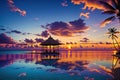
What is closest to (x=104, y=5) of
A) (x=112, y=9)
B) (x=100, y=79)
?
(x=112, y=9)

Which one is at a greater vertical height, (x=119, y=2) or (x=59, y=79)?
(x=119, y=2)

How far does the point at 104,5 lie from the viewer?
2067 cm

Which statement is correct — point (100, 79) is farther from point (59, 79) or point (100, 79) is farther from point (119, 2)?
point (119, 2)

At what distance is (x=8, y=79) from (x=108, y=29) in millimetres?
28090

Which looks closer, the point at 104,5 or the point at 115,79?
the point at 115,79

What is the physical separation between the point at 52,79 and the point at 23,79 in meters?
1.52

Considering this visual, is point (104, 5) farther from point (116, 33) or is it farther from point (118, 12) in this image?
point (116, 33)

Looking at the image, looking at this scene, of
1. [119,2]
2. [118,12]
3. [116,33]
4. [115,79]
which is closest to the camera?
[115,79]

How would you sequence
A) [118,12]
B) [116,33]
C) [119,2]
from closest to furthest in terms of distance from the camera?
[119,2] → [118,12] → [116,33]

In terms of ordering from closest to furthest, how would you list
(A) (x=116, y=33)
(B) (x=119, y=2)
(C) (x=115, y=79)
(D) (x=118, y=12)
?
(C) (x=115, y=79), (B) (x=119, y=2), (D) (x=118, y=12), (A) (x=116, y=33)

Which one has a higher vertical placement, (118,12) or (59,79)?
(118,12)

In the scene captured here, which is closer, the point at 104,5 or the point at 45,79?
the point at 45,79

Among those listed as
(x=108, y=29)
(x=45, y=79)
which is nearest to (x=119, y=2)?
(x=45, y=79)

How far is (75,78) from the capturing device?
33.9 ft
